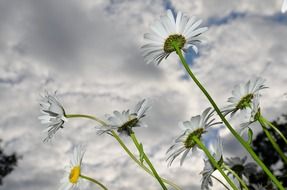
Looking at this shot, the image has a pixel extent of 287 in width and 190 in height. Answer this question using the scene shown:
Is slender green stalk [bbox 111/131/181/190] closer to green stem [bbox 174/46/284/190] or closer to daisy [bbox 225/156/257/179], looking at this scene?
green stem [bbox 174/46/284/190]

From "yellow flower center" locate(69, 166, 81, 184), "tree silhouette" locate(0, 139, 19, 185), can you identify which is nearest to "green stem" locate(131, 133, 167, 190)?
"yellow flower center" locate(69, 166, 81, 184)

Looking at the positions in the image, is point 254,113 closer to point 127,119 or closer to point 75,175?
point 127,119

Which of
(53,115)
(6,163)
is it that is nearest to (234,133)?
(53,115)

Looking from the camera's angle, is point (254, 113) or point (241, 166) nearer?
point (254, 113)

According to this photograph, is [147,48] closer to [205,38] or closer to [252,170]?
[205,38]

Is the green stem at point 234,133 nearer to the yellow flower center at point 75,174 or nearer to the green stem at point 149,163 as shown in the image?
the green stem at point 149,163

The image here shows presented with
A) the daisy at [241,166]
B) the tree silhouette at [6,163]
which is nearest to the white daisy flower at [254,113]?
the daisy at [241,166]
